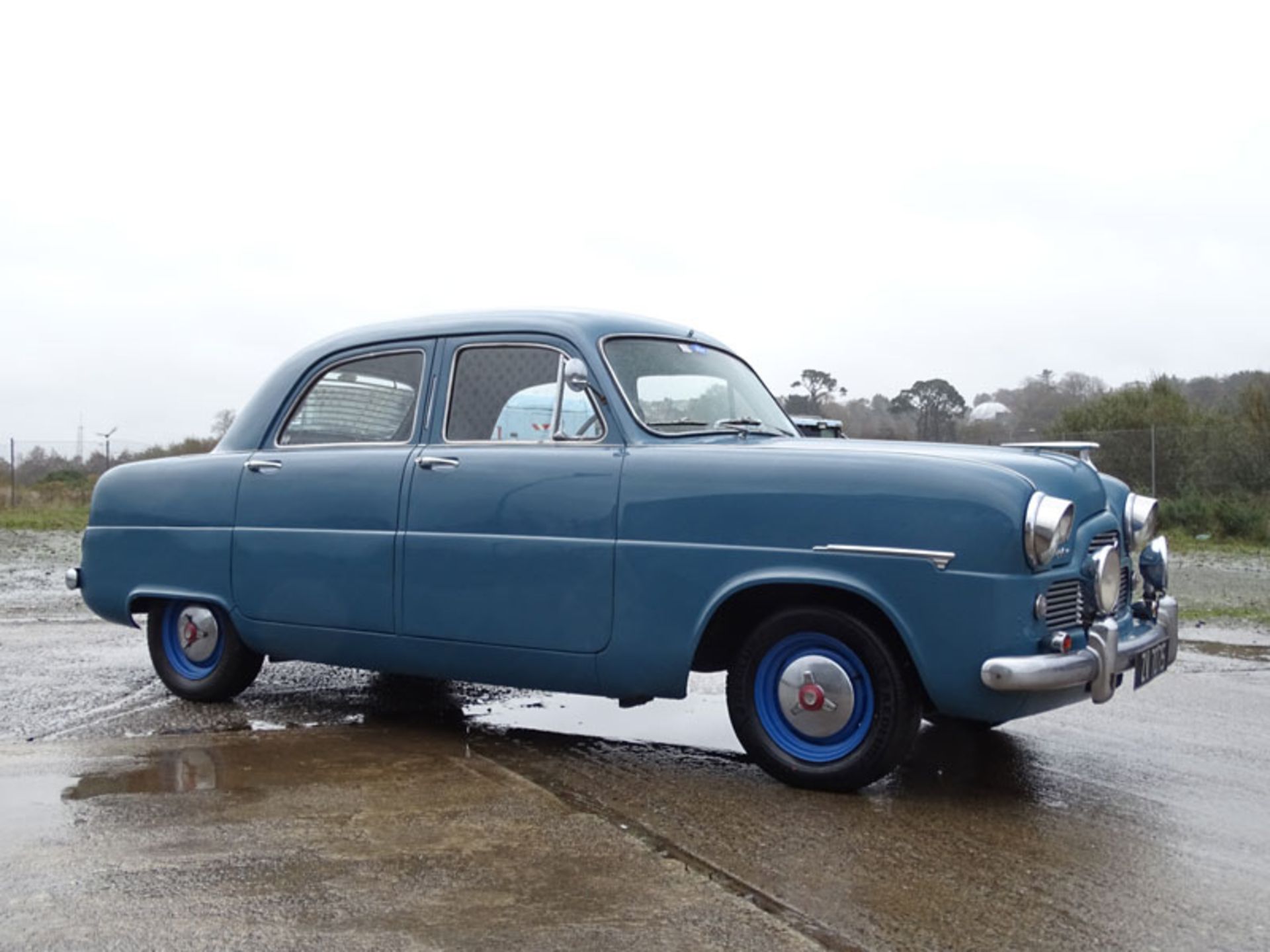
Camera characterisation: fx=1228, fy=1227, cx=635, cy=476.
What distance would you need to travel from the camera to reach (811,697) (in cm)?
442

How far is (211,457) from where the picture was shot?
19.9ft

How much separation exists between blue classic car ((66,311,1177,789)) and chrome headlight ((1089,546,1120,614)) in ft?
0.04

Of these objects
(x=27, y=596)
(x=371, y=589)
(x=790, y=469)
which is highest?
(x=790, y=469)

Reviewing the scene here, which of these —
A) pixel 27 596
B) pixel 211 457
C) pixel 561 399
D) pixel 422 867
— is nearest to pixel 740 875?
pixel 422 867

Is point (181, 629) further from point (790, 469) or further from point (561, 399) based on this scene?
point (790, 469)

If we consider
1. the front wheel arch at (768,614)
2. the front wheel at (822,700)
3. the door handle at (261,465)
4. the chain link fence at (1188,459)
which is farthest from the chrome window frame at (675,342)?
the chain link fence at (1188,459)

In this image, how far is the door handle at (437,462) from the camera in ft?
17.2

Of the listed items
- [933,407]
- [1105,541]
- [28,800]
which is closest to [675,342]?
[1105,541]

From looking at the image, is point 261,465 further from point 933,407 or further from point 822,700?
point 933,407

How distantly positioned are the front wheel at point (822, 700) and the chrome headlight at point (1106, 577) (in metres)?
0.77

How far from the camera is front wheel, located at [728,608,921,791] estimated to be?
430cm

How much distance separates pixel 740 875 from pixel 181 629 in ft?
12.2

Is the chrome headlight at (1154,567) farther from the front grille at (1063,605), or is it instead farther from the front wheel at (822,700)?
the front wheel at (822,700)

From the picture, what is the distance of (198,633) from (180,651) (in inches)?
8.2
